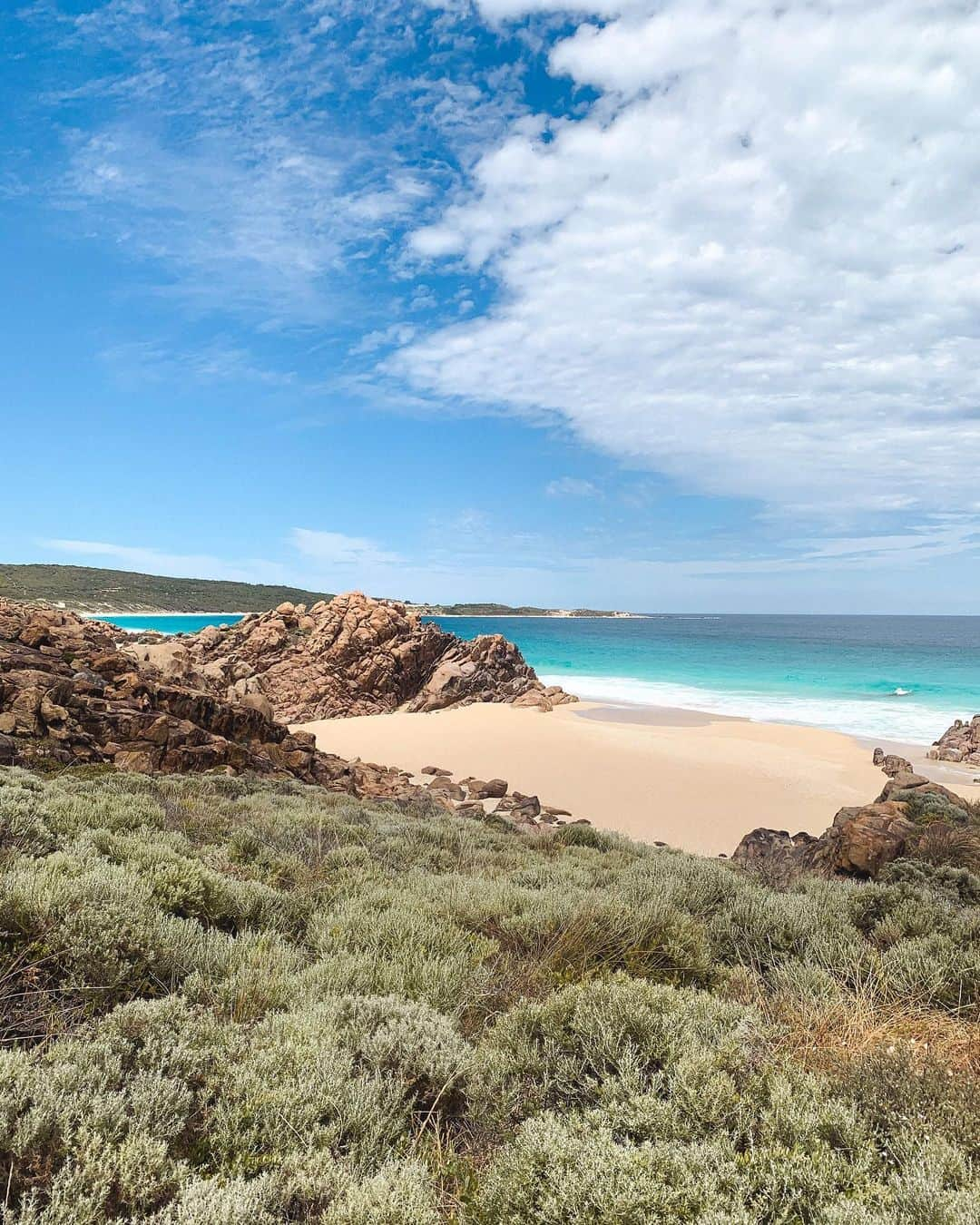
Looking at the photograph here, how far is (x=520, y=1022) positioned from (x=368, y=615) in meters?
31.6

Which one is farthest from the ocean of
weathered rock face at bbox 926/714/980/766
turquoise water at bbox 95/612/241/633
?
turquoise water at bbox 95/612/241/633

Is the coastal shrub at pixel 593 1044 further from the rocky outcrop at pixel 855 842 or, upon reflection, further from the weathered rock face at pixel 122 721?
the weathered rock face at pixel 122 721

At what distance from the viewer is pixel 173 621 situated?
10600 cm

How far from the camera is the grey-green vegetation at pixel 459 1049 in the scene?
7.59 feet

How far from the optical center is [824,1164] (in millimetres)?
2432

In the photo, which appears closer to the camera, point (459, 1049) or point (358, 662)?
point (459, 1049)

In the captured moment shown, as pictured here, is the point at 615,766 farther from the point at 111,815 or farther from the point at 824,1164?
the point at 824,1164

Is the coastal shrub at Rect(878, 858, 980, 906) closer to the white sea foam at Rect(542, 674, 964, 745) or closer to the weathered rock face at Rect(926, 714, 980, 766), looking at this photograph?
the weathered rock face at Rect(926, 714, 980, 766)

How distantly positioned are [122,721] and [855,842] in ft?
39.6

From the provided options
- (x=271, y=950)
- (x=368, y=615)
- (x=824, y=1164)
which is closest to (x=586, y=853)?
(x=271, y=950)

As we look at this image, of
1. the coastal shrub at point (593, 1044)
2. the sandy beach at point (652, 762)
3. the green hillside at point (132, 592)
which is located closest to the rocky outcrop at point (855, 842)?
the sandy beach at point (652, 762)

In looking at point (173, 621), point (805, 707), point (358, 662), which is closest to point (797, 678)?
point (805, 707)

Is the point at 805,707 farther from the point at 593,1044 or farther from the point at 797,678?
the point at 593,1044

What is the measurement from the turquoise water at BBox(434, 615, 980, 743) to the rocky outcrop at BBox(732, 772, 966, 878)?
1749cm
